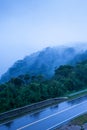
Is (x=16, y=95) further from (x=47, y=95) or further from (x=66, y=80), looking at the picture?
(x=66, y=80)

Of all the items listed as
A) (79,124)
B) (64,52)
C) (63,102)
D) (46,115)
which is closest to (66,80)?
(63,102)

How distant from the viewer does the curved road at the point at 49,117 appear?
1565 cm

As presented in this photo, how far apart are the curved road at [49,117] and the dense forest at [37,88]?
2565 mm

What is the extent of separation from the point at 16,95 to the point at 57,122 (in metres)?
6.51

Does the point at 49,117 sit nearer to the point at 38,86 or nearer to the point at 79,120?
the point at 79,120

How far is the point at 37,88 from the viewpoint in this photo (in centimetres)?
2367

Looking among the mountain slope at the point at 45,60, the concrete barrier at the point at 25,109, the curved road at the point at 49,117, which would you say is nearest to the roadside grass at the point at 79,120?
the curved road at the point at 49,117

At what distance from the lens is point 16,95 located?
22.0 meters

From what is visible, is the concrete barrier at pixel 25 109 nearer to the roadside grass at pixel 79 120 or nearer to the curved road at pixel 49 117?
the curved road at pixel 49 117

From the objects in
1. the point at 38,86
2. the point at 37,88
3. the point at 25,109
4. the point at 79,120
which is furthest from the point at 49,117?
the point at 38,86

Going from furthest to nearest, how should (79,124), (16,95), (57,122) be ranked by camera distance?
(16,95)
(57,122)
(79,124)

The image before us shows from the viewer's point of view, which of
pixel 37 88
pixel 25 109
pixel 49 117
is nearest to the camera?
pixel 49 117

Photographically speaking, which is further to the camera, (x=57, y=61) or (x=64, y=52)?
(x=64, y=52)

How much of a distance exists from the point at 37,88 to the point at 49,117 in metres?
6.28
